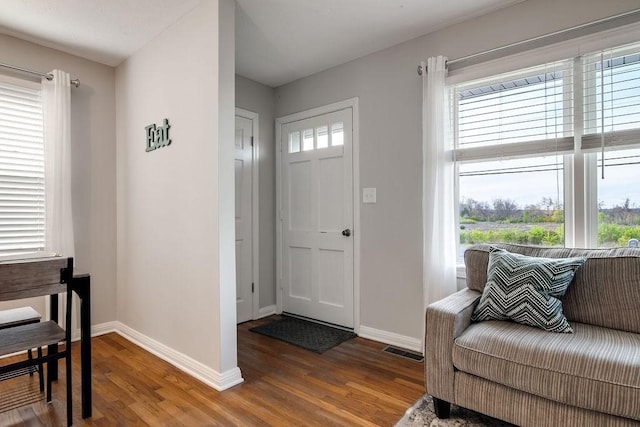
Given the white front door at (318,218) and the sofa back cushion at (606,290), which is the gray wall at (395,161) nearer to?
the white front door at (318,218)

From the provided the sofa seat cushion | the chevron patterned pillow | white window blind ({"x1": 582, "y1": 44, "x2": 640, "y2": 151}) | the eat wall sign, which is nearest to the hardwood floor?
the sofa seat cushion

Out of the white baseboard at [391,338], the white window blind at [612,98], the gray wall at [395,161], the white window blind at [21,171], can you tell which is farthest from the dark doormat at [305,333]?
the white window blind at [612,98]

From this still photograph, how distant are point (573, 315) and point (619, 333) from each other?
219 mm

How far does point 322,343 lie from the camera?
299 centimetres

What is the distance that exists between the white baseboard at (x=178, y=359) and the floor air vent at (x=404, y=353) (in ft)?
3.88

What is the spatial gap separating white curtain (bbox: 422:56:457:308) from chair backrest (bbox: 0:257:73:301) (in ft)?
7.37

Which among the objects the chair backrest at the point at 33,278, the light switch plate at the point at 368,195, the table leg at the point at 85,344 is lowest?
the table leg at the point at 85,344

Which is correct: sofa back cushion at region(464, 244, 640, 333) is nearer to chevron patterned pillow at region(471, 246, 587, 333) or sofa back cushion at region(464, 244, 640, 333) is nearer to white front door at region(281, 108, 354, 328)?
chevron patterned pillow at region(471, 246, 587, 333)

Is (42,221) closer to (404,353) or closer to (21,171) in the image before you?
(21,171)

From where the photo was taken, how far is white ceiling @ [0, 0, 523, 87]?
2.38 m

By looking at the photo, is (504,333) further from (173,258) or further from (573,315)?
(173,258)

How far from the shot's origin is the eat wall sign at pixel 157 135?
271 centimetres

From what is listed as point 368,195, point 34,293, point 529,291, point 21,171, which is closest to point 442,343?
point 529,291

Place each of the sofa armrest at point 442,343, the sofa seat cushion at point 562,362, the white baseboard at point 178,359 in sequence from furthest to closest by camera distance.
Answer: the white baseboard at point 178,359 → the sofa armrest at point 442,343 → the sofa seat cushion at point 562,362
